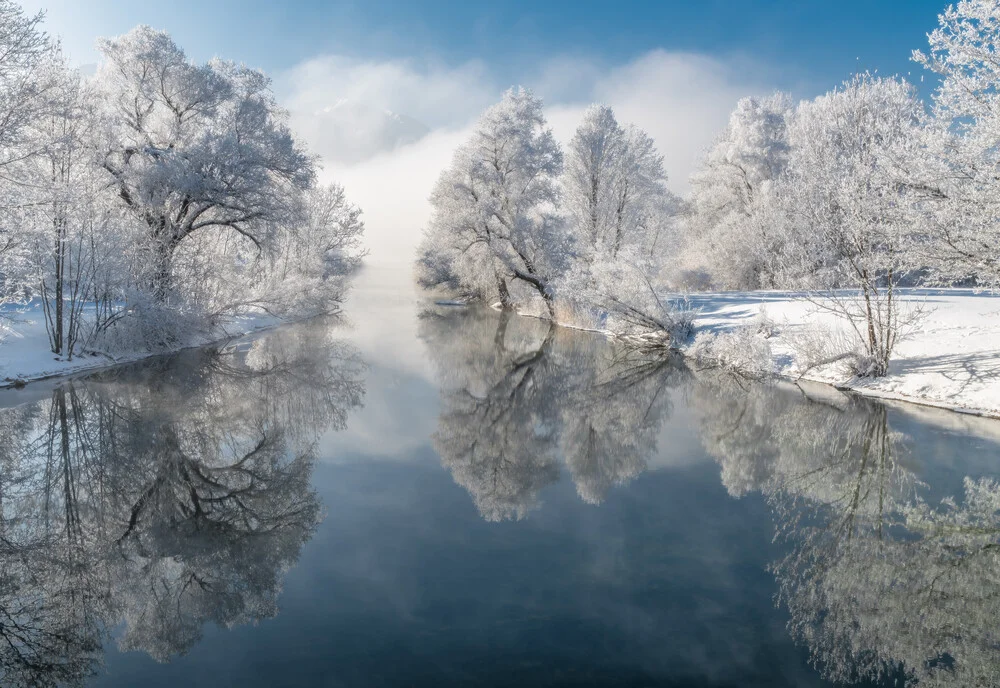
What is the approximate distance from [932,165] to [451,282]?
3485 cm

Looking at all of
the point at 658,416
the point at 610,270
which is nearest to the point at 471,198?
the point at 610,270

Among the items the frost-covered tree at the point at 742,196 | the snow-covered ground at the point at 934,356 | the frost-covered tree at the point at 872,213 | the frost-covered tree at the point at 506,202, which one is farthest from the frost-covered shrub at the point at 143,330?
the frost-covered tree at the point at 742,196

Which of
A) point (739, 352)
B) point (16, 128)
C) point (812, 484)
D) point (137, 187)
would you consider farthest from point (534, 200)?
point (812, 484)

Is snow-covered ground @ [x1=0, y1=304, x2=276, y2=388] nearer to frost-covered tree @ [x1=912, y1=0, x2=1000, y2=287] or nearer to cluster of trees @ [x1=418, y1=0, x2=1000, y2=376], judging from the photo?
cluster of trees @ [x1=418, y1=0, x2=1000, y2=376]

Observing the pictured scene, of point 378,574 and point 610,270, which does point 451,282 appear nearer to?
point 610,270

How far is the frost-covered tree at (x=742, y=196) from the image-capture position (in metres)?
32.5

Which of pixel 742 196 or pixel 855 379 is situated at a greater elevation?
pixel 742 196

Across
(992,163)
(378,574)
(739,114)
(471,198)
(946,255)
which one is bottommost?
(378,574)

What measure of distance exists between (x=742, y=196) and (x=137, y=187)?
3232cm

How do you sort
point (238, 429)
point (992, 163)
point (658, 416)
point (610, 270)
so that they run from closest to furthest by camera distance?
point (238, 429) < point (992, 163) < point (658, 416) < point (610, 270)

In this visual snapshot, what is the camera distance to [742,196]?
1489 inches

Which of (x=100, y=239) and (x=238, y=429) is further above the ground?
(x=100, y=239)

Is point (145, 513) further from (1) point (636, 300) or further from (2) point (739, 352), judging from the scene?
(1) point (636, 300)

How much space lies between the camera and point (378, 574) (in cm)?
595
